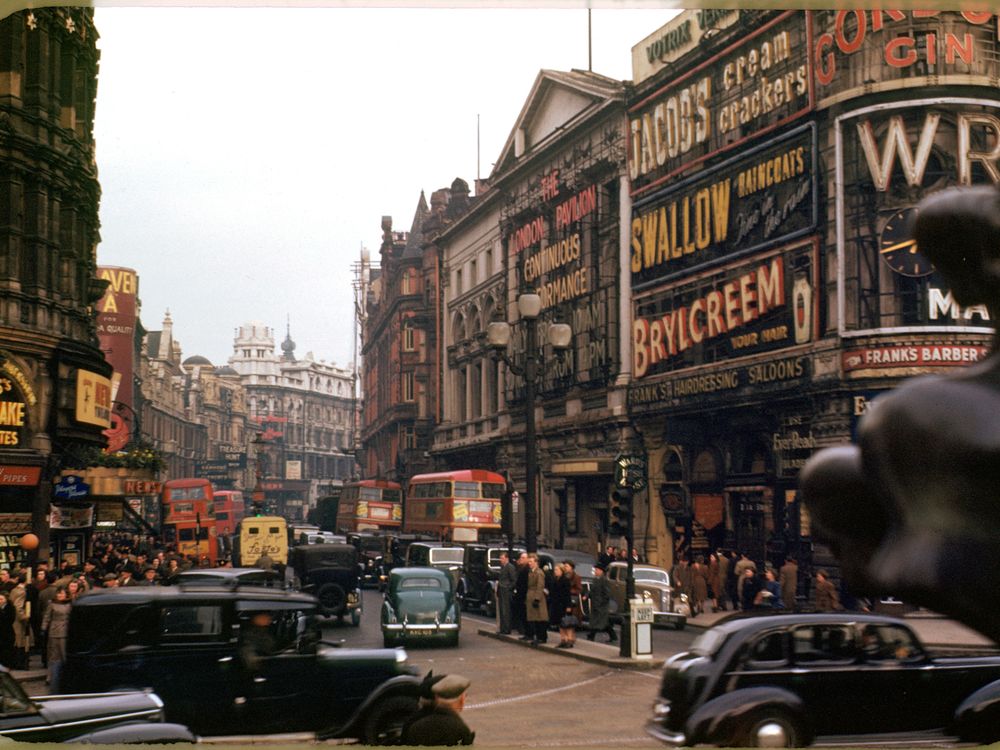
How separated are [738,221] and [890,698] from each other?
27.1 m

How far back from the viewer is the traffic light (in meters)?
19.7

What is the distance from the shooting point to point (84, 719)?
9.30 metres

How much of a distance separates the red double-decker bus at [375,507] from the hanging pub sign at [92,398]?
23.4 m

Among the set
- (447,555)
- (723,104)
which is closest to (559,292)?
(723,104)

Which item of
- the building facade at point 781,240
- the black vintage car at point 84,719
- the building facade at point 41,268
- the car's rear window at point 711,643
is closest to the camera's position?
the black vintage car at point 84,719

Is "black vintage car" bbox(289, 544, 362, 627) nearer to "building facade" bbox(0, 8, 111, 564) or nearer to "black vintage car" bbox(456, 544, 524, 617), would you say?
"black vintage car" bbox(456, 544, 524, 617)

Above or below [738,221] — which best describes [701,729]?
below

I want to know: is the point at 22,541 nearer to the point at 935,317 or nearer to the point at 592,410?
the point at 935,317

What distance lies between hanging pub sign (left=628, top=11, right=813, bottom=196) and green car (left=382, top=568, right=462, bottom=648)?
1828 cm

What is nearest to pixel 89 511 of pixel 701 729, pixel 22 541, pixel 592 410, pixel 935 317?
pixel 22 541

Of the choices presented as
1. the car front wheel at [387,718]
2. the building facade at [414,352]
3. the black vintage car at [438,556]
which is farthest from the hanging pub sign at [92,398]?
the building facade at [414,352]

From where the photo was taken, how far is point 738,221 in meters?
37.3

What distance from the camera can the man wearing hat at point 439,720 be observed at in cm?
742

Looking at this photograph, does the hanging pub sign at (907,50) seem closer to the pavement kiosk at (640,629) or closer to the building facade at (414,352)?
the pavement kiosk at (640,629)
